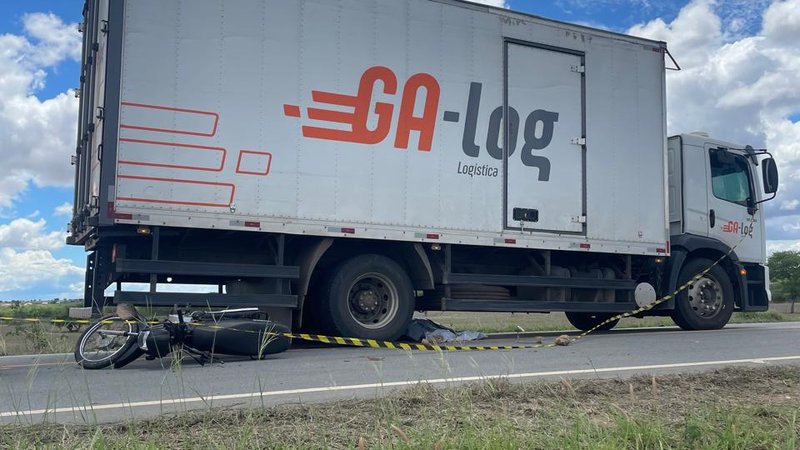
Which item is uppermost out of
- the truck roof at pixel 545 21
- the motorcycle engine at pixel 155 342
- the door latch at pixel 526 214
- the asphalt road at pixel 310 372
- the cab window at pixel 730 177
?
the truck roof at pixel 545 21

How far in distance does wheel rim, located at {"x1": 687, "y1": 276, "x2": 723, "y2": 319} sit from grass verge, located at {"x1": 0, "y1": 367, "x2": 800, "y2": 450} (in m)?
7.55

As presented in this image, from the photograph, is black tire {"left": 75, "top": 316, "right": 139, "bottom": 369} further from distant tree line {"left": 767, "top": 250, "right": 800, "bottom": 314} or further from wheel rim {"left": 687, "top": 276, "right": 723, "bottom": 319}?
distant tree line {"left": 767, "top": 250, "right": 800, "bottom": 314}

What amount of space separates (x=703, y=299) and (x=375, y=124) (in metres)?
6.90

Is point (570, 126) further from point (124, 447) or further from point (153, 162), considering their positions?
point (124, 447)

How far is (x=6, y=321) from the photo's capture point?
746cm

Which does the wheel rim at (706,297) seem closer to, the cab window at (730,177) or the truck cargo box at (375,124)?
the truck cargo box at (375,124)

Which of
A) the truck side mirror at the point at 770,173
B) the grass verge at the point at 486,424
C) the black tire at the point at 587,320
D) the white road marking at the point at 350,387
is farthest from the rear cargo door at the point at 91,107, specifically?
the truck side mirror at the point at 770,173

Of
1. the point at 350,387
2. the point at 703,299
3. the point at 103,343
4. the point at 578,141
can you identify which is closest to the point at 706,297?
the point at 703,299

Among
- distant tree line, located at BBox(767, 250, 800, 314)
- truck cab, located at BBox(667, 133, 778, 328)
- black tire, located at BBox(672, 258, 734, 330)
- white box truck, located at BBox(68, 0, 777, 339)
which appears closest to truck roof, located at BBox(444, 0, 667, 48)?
white box truck, located at BBox(68, 0, 777, 339)

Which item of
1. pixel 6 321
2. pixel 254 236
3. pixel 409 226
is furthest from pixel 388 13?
pixel 6 321

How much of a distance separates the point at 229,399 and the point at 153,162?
157 inches

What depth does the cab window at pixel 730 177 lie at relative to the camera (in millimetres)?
12758

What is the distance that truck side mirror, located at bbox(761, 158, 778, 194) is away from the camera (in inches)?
494

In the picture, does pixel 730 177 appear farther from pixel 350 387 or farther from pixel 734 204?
pixel 350 387
